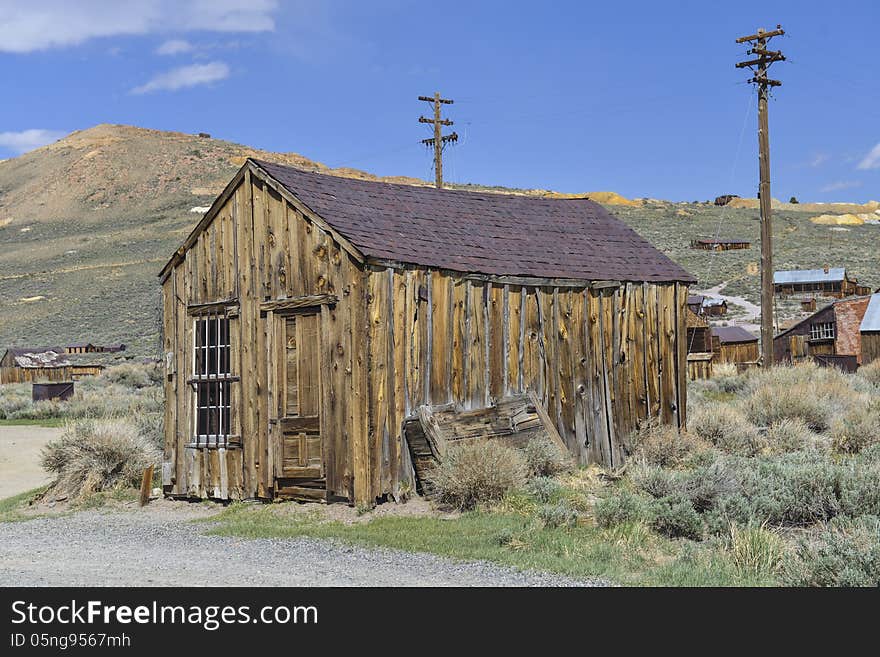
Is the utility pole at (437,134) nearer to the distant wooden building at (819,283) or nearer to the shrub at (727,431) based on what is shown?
the shrub at (727,431)

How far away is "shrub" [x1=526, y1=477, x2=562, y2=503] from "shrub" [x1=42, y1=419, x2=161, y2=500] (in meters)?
5.84

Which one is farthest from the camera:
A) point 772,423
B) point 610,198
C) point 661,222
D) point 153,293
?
point 610,198

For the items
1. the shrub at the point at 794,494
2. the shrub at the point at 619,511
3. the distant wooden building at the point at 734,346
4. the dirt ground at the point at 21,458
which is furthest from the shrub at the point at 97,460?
the distant wooden building at the point at 734,346

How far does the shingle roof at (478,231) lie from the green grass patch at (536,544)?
3073 mm

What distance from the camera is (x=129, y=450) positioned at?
13438 millimetres

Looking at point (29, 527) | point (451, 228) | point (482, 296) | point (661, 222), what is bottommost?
point (29, 527)

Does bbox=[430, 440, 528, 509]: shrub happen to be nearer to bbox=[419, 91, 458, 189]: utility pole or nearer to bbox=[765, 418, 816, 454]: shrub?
bbox=[765, 418, 816, 454]: shrub

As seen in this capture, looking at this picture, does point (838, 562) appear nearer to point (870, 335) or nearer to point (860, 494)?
point (860, 494)

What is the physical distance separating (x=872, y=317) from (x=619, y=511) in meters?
26.2

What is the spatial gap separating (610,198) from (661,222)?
21.4 meters

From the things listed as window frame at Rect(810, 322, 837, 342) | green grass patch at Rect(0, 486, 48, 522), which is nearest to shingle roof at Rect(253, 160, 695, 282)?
green grass patch at Rect(0, 486, 48, 522)

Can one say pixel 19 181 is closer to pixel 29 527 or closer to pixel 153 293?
pixel 153 293

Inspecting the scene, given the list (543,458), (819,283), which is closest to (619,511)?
(543,458)
